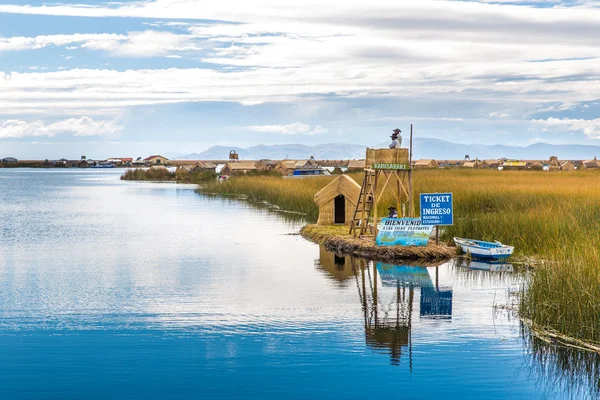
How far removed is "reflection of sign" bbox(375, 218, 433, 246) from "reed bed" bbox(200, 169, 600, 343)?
2.35 metres

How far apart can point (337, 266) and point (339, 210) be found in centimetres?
1105

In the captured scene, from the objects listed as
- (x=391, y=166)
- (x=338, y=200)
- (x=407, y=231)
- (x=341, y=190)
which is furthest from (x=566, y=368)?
(x=338, y=200)

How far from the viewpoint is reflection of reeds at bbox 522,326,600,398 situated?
12305 mm

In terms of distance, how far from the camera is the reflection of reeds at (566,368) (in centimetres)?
1230

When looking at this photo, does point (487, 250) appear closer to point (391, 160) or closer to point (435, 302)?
point (391, 160)

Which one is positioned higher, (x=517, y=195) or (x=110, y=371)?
(x=517, y=195)

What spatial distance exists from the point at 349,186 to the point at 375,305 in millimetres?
15734

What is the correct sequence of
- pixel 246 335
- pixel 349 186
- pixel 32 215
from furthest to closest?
pixel 32 215 → pixel 349 186 → pixel 246 335

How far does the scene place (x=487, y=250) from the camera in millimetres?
24609

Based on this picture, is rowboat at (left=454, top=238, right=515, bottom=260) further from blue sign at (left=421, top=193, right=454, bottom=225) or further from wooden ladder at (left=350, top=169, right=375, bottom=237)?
wooden ladder at (left=350, top=169, right=375, bottom=237)

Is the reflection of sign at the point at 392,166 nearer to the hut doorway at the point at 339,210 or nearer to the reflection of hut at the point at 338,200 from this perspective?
the reflection of hut at the point at 338,200

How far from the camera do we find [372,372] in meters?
13.3

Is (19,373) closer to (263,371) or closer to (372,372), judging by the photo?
(263,371)

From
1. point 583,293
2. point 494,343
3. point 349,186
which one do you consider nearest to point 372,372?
point 494,343
